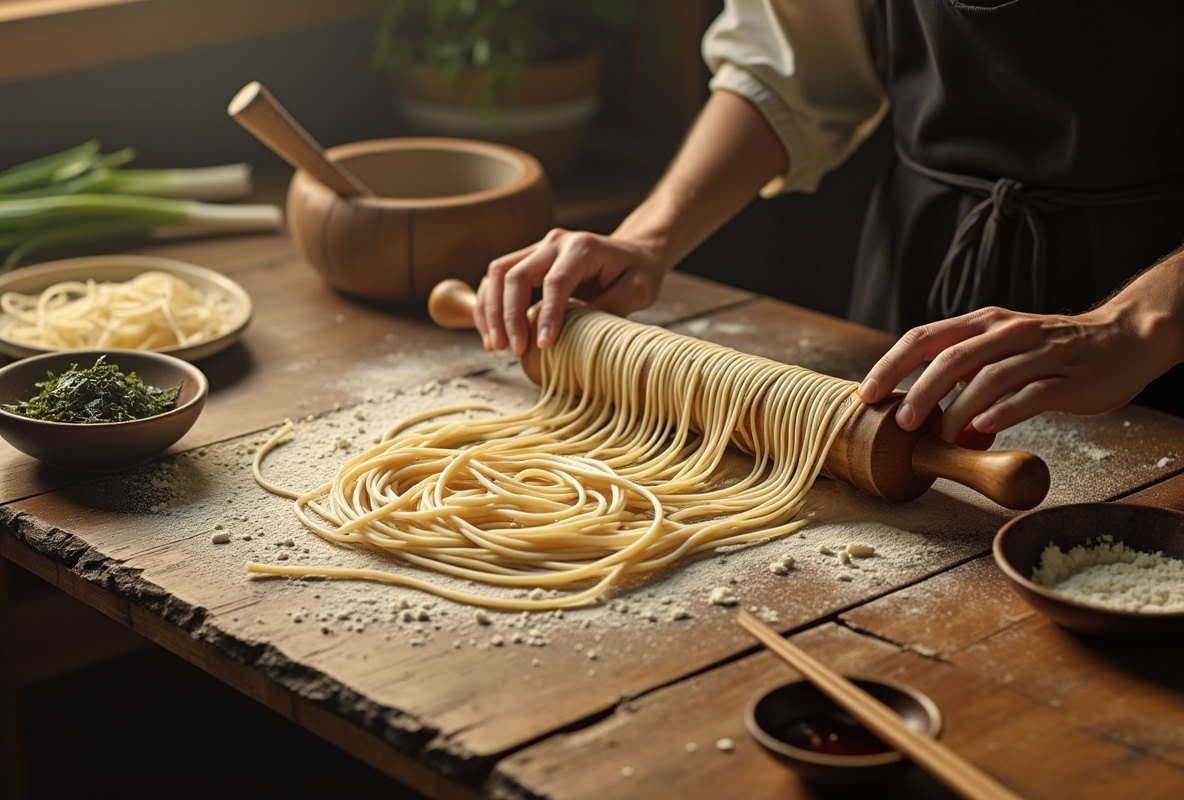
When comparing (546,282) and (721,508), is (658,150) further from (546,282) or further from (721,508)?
(721,508)

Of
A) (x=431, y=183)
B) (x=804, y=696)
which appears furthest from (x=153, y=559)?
(x=431, y=183)

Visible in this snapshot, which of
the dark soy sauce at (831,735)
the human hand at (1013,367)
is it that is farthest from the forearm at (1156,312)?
the dark soy sauce at (831,735)

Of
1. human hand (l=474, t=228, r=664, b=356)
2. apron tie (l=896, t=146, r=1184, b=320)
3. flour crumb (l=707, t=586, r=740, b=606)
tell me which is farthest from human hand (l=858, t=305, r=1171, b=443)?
human hand (l=474, t=228, r=664, b=356)

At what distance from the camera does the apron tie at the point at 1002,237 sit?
2.12 m

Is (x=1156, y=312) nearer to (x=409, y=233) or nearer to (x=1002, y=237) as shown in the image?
(x=1002, y=237)

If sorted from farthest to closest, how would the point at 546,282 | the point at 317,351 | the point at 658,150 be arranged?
the point at 658,150
the point at 317,351
the point at 546,282

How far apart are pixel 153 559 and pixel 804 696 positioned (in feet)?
2.57

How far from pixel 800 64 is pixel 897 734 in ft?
4.91

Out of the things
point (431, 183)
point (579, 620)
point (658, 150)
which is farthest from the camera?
point (658, 150)

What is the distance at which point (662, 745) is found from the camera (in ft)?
4.16

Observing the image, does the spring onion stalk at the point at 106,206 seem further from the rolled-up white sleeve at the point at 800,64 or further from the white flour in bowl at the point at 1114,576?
the white flour in bowl at the point at 1114,576

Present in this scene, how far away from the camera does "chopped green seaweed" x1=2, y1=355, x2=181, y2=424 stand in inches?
71.5

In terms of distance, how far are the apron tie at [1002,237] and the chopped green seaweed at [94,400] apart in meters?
1.25

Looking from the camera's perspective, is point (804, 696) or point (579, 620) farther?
point (579, 620)
